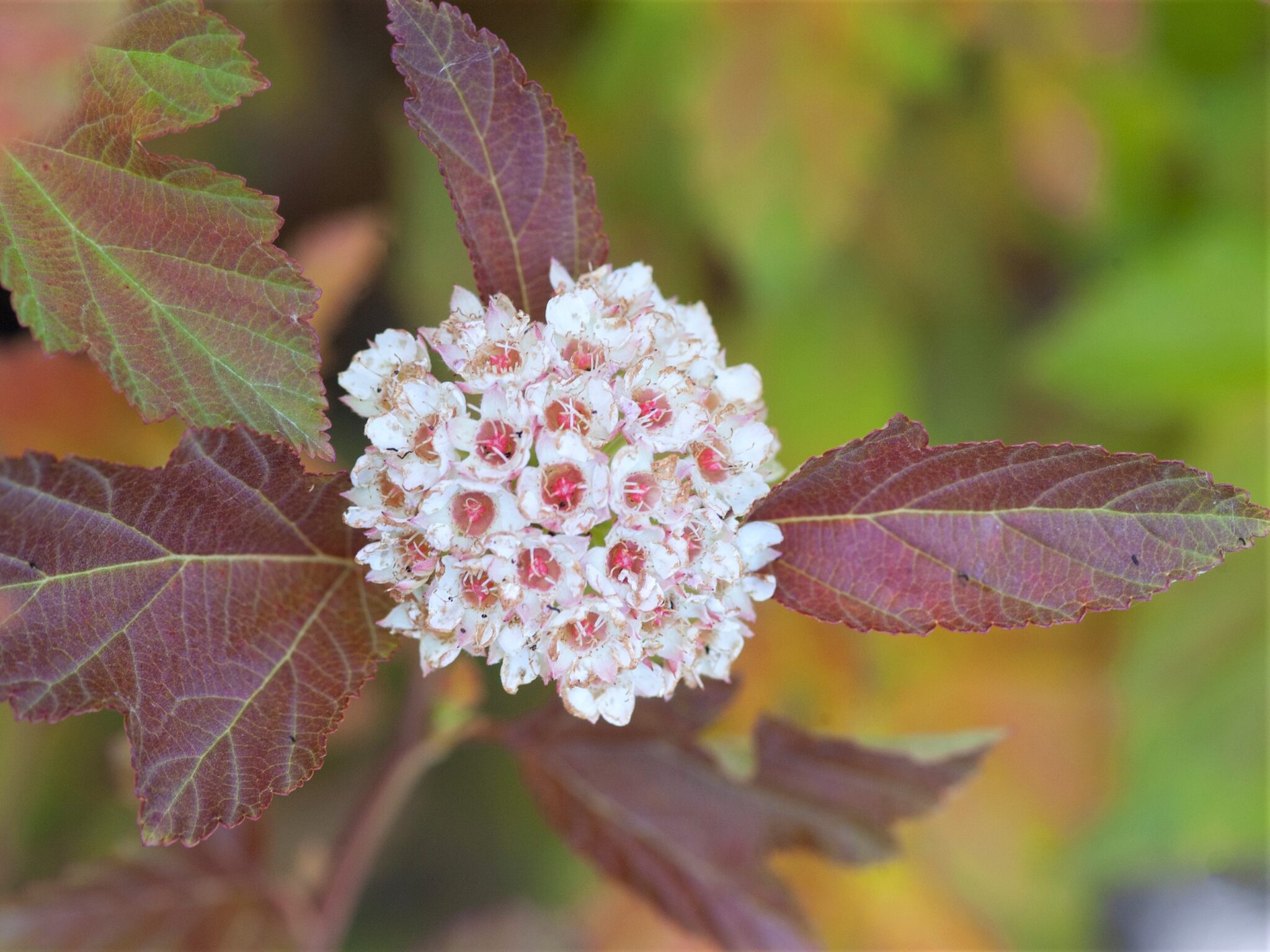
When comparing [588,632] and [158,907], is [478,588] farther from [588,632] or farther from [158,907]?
[158,907]

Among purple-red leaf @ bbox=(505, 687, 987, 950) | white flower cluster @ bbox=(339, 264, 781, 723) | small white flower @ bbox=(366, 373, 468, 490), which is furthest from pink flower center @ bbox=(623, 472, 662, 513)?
A: purple-red leaf @ bbox=(505, 687, 987, 950)

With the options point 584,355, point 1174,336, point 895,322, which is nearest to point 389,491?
point 584,355

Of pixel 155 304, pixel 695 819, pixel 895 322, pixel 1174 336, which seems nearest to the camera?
pixel 155 304

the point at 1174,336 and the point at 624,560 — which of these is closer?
the point at 624,560

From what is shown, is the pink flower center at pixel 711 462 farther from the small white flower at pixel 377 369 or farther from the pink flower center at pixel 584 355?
the small white flower at pixel 377 369

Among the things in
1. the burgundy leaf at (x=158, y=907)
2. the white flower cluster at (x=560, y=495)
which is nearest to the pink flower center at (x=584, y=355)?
the white flower cluster at (x=560, y=495)

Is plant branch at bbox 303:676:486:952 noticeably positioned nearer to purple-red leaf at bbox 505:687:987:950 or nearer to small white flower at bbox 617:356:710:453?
purple-red leaf at bbox 505:687:987:950

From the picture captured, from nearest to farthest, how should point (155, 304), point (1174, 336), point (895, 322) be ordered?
point (155, 304) → point (1174, 336) → point (895, 322)
